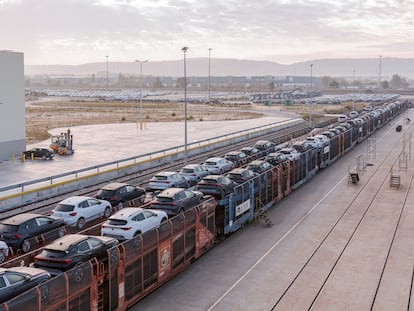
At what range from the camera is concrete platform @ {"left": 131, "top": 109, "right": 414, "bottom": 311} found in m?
16.8

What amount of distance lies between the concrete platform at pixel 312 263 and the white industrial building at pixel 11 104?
27.8 meters

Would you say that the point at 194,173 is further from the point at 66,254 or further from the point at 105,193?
the point at 66,254

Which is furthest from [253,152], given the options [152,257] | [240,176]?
[152,257]

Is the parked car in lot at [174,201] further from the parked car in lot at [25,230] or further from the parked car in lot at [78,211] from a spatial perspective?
the parked car in lot at [25,230]

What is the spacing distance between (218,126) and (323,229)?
182 feet

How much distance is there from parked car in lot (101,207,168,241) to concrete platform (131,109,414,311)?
2209 mm

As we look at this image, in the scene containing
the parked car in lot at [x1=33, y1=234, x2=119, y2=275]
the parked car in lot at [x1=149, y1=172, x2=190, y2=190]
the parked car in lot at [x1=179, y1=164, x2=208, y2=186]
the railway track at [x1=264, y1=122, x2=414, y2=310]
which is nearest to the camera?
the parked car in lot at [x1=33, y1=234, x2=119, y2=275]

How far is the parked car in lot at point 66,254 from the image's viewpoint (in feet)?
49.8

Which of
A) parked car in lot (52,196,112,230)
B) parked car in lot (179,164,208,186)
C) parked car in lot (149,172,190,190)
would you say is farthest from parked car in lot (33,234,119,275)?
parked car in lot (179,164,208,186)

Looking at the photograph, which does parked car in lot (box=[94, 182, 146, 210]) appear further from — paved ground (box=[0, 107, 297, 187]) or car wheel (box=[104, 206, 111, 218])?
paved ground (box=[0, 107, 297, 187])

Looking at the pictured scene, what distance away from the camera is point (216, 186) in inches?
1010

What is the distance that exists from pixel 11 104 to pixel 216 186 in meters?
28.9

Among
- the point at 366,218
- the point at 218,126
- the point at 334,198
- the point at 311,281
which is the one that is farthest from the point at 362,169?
the point at 218,126

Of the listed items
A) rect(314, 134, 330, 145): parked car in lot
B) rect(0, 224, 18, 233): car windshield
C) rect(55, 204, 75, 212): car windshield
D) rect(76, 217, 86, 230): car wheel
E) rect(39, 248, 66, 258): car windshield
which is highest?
rect(314, 134, 330, 145): parked car in lot
